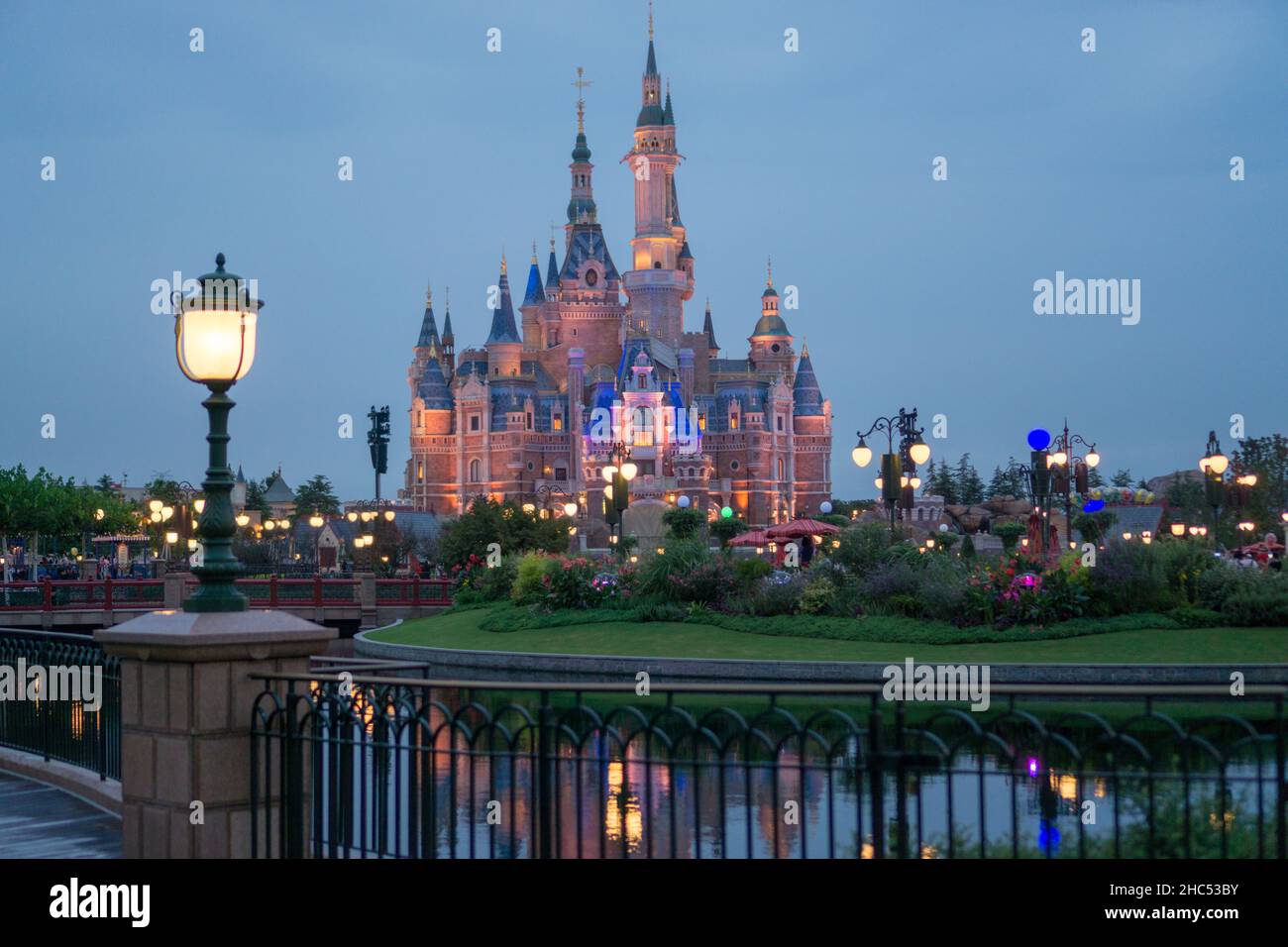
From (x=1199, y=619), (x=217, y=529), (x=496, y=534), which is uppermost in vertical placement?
(x=217, y=529)

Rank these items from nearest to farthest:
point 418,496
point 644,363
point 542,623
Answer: point 542,623 < point 644,363 < point 418,496

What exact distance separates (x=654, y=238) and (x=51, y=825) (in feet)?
422

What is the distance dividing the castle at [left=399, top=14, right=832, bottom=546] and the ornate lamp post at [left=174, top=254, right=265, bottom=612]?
114m

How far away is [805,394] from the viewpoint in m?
141

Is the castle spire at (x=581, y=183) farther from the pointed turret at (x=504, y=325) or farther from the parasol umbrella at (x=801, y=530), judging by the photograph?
the parasol umbrella at (x=801, y=530)

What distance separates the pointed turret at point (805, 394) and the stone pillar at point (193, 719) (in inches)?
5194

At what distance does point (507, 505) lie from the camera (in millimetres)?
54062

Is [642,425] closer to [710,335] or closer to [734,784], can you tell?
[710,335]

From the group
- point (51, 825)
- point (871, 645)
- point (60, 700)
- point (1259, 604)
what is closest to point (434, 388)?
point (871, 645)
